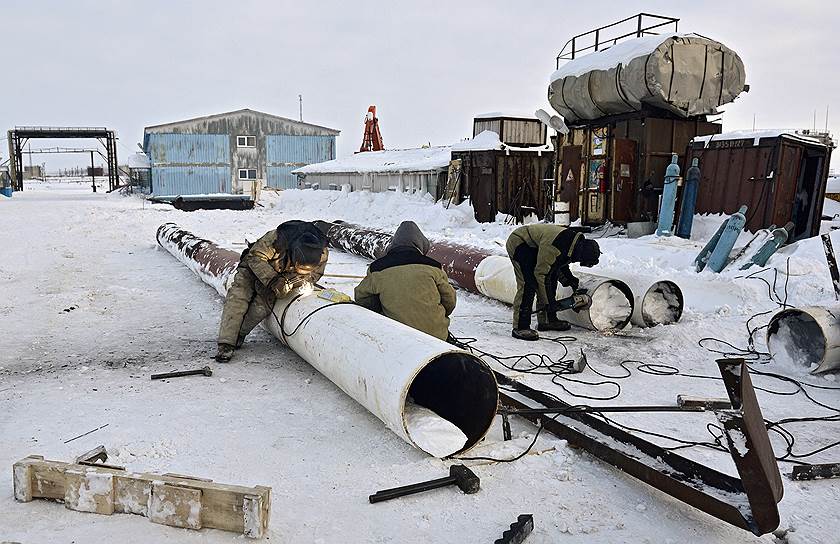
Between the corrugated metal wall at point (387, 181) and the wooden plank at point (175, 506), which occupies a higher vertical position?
the corrugated metal wall at point (387, 181)

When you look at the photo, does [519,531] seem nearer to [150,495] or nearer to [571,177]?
[150,495]

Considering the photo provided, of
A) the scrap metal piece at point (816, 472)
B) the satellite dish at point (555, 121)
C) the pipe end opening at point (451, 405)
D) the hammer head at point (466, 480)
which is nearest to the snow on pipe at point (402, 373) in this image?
the pipe end opening at point (451, 405)

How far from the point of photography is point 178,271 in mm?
10336

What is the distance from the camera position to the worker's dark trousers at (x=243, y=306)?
5703 millimetres

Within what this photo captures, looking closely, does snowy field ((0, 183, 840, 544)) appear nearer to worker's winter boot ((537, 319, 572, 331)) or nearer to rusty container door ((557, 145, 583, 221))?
worker's winter boot ((537, 319, 572, 331))

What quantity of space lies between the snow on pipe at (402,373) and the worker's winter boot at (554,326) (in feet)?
8.83

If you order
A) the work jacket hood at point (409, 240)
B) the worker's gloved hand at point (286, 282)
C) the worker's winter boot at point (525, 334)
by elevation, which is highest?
the work jacket hood at point (409, 240)

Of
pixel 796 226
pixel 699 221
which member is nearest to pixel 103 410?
A: pixel 699 221

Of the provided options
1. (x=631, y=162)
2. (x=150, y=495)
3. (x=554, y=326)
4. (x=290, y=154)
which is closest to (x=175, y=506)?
(x=150, y=495)

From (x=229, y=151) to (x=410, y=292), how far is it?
30237mm

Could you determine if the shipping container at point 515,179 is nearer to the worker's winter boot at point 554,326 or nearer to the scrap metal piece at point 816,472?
the worker's winter boot at point 554,326

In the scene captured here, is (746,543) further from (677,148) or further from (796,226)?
(677,148)

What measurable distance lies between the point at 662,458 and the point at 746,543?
61cm

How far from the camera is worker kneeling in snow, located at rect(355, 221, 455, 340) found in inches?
197
